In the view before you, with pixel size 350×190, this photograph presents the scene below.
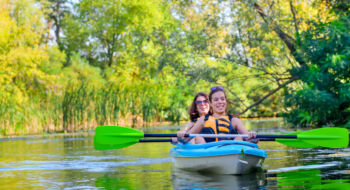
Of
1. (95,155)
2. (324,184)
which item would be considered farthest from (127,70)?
(324,184)

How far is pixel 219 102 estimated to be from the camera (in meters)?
5.98

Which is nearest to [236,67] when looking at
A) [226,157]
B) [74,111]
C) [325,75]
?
[325,75]

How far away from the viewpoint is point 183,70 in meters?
15.9

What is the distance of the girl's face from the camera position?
19.6 ft

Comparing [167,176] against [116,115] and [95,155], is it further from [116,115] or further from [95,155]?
[116,115]

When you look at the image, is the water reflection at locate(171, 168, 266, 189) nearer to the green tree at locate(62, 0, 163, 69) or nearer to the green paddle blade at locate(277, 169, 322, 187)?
the green paddle blade at locate(277, 169, 322, 187)

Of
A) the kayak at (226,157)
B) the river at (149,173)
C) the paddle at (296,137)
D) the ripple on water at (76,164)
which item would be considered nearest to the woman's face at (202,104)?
the paddle at (296,137)

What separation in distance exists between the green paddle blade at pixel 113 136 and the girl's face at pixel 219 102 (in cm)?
119

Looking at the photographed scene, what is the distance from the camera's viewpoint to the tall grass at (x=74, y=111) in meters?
14.0

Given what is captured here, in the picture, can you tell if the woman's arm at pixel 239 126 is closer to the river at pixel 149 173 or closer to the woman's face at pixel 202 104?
the river at pixel 149 173

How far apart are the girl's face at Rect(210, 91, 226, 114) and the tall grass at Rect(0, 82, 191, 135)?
30.0 feet

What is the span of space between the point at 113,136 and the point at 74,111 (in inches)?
350

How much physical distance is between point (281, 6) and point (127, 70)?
14381 mm

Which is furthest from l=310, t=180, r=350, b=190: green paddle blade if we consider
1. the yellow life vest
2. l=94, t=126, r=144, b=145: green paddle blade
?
l=94, t=126, r=144, b=145: green paddle blade
